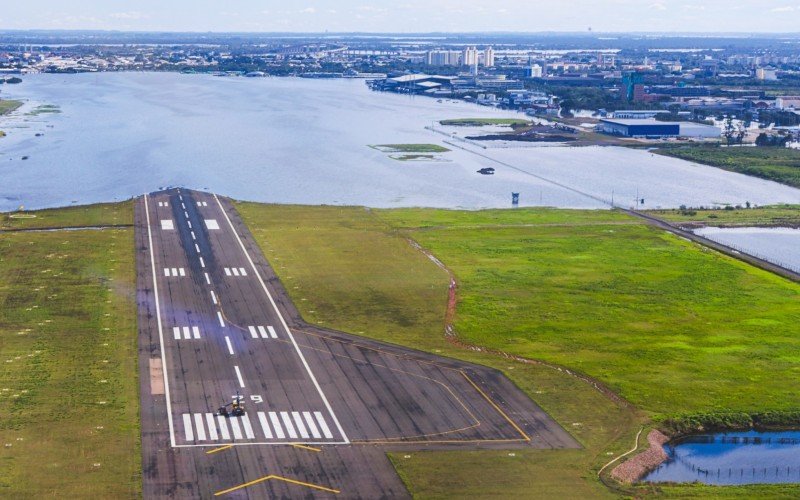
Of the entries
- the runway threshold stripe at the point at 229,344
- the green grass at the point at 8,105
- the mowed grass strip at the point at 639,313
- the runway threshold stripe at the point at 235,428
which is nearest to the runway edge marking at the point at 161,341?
the runway threshold stripe at the point at 235,428

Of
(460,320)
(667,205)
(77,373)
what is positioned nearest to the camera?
(77,373)

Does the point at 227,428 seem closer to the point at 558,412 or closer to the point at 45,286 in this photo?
the point at 558,412

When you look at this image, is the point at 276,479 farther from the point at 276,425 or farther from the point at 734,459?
the point at 734,459

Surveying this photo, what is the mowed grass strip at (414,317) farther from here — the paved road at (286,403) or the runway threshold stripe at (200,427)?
the runway threshold stripe at (200,427)

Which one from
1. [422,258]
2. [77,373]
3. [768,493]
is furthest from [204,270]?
[768,493]

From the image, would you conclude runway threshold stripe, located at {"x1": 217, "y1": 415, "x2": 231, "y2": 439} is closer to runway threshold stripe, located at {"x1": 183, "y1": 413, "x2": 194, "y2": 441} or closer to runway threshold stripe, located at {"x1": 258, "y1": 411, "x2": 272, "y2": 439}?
runway threshold stripe, located at {"x1": 183, "y1": 413, "x2": 194, "y2": 441}

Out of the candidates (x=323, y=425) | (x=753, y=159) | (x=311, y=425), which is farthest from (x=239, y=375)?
(x=753, y=159)
